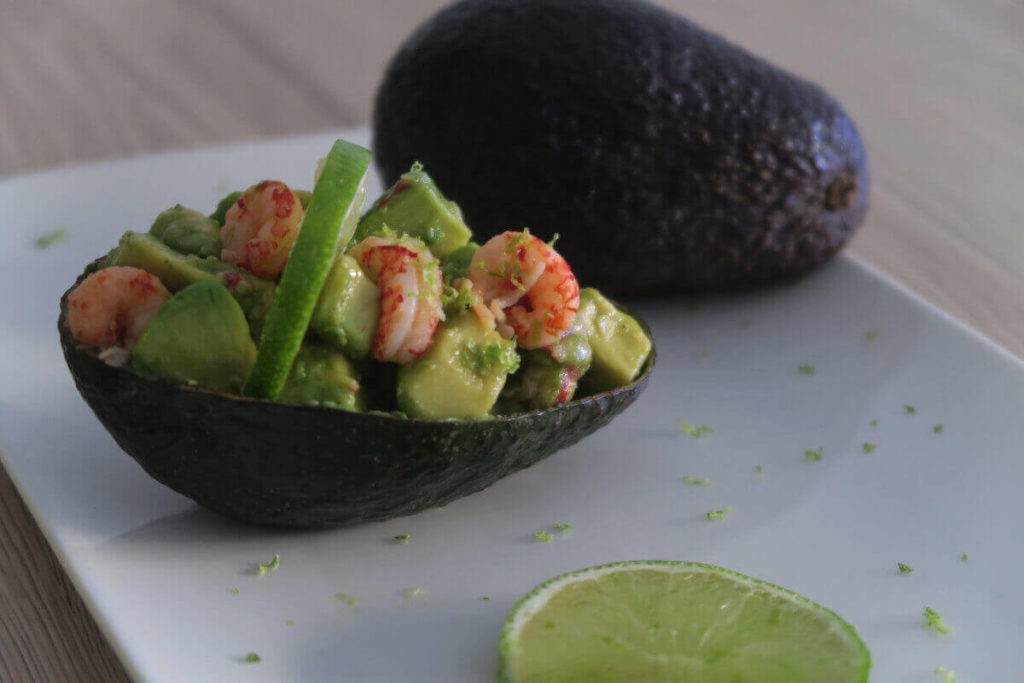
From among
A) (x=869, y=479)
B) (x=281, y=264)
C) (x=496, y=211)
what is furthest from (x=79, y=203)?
(x=869, y=479)

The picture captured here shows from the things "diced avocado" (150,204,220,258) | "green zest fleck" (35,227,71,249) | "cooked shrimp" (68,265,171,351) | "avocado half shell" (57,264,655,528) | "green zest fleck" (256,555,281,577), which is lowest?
"green zest fleck" (256,555,281,577)

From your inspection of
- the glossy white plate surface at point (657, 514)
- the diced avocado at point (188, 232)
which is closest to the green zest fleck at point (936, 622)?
the glossy white plate surface at point (657, 514)

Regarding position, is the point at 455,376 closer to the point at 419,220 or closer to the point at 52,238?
the point at 419,220

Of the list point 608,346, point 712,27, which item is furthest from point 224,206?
point 712,27

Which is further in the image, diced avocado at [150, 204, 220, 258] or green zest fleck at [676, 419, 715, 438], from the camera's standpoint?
green zest fleck at [676, 419, 715, 438]

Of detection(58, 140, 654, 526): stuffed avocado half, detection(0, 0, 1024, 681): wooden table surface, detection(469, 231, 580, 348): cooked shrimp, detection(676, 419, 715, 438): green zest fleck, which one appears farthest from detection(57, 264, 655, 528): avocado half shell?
detection(0, 0, 1024, 681): wooden table surface

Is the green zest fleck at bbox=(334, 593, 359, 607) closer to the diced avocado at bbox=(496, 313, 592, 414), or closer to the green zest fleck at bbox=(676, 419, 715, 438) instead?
the diced avocado at bbox=(496, 313, 592, 414)

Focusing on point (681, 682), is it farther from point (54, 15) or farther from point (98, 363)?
point (54, 15)
